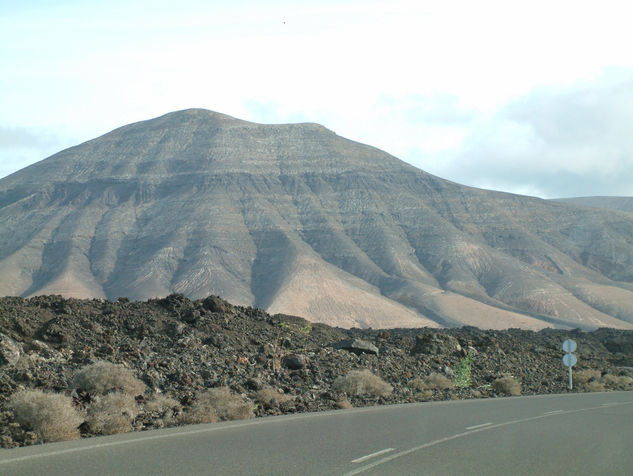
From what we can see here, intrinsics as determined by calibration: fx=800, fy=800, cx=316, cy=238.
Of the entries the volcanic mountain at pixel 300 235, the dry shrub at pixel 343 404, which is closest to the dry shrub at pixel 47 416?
the dry shrub at pixel 343 404

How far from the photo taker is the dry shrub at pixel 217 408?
50.2 ft

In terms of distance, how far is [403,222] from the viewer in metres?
125

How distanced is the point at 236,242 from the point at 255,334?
3354 inches

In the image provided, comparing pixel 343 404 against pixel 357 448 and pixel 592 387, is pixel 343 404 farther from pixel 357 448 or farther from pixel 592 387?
pixel 592 387

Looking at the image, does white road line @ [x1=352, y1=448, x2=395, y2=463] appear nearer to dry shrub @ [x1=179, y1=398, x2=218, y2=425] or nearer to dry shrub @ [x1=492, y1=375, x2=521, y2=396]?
dry shrub @ [x1=179, y1=398, x2=218, y2=425]

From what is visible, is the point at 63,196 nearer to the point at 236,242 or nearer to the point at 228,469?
the point at 236,242

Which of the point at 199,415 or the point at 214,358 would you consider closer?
the point at 199,415

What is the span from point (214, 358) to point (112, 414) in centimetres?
932

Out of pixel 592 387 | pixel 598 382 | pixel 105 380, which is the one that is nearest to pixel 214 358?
pixel 105 380

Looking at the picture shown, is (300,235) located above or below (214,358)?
above

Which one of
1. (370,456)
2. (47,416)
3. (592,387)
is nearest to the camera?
(370,456)

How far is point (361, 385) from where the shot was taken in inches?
874

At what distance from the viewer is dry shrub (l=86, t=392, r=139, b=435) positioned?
13.3 metres

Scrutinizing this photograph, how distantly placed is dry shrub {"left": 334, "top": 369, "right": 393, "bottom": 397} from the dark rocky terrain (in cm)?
21
